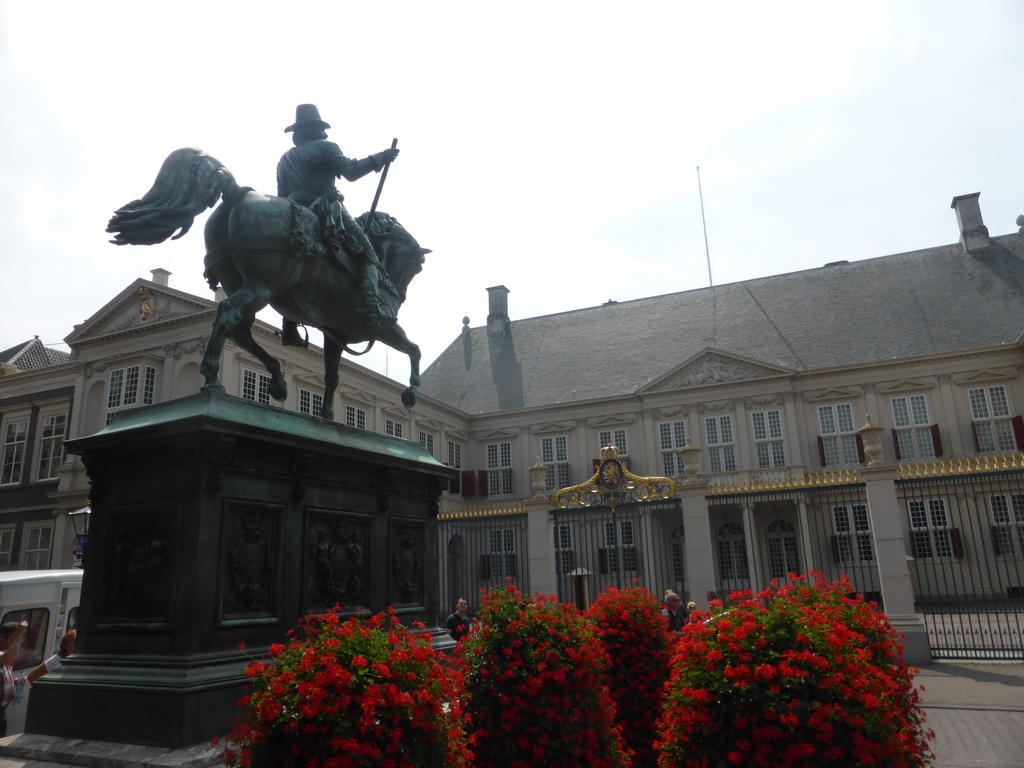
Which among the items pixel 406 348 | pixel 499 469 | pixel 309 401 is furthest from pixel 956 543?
pixel 406 348

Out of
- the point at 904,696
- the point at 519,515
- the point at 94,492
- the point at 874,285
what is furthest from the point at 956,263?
the point at 94,492

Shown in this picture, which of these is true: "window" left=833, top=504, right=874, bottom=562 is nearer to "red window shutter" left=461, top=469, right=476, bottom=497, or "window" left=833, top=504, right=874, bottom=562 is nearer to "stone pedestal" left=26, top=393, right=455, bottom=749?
"red window shutter" left=461, top=469, right=476, bottom=497

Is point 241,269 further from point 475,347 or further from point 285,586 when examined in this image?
point 475,347

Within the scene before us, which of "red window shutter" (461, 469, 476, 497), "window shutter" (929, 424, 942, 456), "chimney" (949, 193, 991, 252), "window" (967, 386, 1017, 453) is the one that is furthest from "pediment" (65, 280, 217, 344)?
"chimney" (949, 193, 991, 252)

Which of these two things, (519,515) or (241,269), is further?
(519,515)

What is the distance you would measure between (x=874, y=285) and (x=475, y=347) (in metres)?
20.5

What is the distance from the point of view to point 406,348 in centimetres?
735

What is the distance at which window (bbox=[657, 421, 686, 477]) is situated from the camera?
32.7m

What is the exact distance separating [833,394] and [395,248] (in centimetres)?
2774

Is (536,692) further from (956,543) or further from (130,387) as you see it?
(130,387)

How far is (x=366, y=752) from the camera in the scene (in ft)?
10.4

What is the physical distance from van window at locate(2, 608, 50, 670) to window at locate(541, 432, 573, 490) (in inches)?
968

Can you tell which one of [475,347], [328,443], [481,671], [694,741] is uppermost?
[475,347]

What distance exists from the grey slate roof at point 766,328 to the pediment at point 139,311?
590 inches
